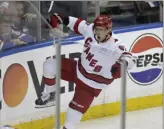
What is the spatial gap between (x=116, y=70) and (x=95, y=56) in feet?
0.47

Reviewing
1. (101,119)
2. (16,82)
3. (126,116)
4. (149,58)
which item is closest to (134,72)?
(149,58)

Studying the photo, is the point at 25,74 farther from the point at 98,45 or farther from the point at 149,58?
the point at 149,58

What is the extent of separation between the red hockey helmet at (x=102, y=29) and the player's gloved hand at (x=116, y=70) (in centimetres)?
14

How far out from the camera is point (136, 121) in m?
3.18

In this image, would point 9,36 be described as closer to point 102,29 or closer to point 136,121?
point 102,29

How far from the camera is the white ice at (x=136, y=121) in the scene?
287cm

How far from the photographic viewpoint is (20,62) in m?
3.21

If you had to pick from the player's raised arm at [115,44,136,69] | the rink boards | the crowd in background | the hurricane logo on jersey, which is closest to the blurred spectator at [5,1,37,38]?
the crowd in background

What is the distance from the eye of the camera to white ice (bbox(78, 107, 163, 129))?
9.42 feet

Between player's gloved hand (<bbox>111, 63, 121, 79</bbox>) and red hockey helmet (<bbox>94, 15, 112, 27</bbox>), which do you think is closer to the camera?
player's gloved hand (<bbox>111, 63, 121, 79</bbox>)

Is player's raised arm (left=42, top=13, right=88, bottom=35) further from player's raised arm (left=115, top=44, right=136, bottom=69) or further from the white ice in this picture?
the white ice

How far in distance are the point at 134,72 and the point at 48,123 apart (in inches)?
38.4

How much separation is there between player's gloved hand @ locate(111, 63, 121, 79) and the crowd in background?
1.00ft

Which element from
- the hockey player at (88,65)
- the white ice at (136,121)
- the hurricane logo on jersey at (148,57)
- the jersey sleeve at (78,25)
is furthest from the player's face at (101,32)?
the hurricane logo on jersey at (148,57)
